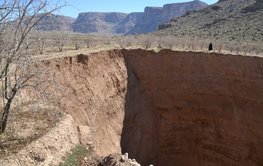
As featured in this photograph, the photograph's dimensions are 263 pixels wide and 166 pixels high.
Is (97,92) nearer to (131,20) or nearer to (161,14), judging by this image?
(161,14)

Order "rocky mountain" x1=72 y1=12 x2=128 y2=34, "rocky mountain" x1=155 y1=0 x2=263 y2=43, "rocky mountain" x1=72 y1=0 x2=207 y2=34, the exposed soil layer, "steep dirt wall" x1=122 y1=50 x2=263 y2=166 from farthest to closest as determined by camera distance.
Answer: "rocky mountain" x1=72 y1=12 x2=128 y2=34, "rocky mountain" x1=72 y1=0 x2=207 y2=34, "rocky mountain" x1=155 y1=0 x2=263 y2=43, "steep dirt wall" x1=122 y1=50 x2=263 y2=166, the exposed soil layer

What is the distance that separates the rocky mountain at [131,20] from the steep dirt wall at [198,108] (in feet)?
301

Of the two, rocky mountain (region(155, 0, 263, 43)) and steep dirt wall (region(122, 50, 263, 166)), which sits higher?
rocky mountain (region(155, 0, 263, 43))

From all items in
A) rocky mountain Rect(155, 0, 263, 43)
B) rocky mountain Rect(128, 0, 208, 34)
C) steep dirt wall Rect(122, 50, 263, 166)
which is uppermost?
rocky mountain Rect(128, 0, 208, 34)

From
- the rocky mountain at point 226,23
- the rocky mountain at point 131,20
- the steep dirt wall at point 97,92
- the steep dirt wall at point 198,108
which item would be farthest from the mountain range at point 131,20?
the steep dirt wall at point 97,92

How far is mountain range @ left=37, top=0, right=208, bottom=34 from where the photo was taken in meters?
133

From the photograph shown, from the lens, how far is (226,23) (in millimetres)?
49219

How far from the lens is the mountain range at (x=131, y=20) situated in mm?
132875

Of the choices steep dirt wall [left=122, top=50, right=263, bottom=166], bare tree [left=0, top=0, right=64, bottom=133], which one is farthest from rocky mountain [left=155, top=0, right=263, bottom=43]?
bare tree [left=0, top=0, right=64, bottom=133]

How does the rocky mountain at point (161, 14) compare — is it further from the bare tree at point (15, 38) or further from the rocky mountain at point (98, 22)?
the bare tree at point (15, 38)

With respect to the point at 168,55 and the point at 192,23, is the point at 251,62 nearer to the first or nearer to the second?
the point at 168,55

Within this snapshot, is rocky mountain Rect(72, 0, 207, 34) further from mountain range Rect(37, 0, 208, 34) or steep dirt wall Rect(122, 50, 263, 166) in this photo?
steep dirt wall Rect(122, 50, 263, 166)

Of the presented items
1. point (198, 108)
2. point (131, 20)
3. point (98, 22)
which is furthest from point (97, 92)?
point (131, 20)

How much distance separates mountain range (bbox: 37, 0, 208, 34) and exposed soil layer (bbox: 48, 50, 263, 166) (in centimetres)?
8442
